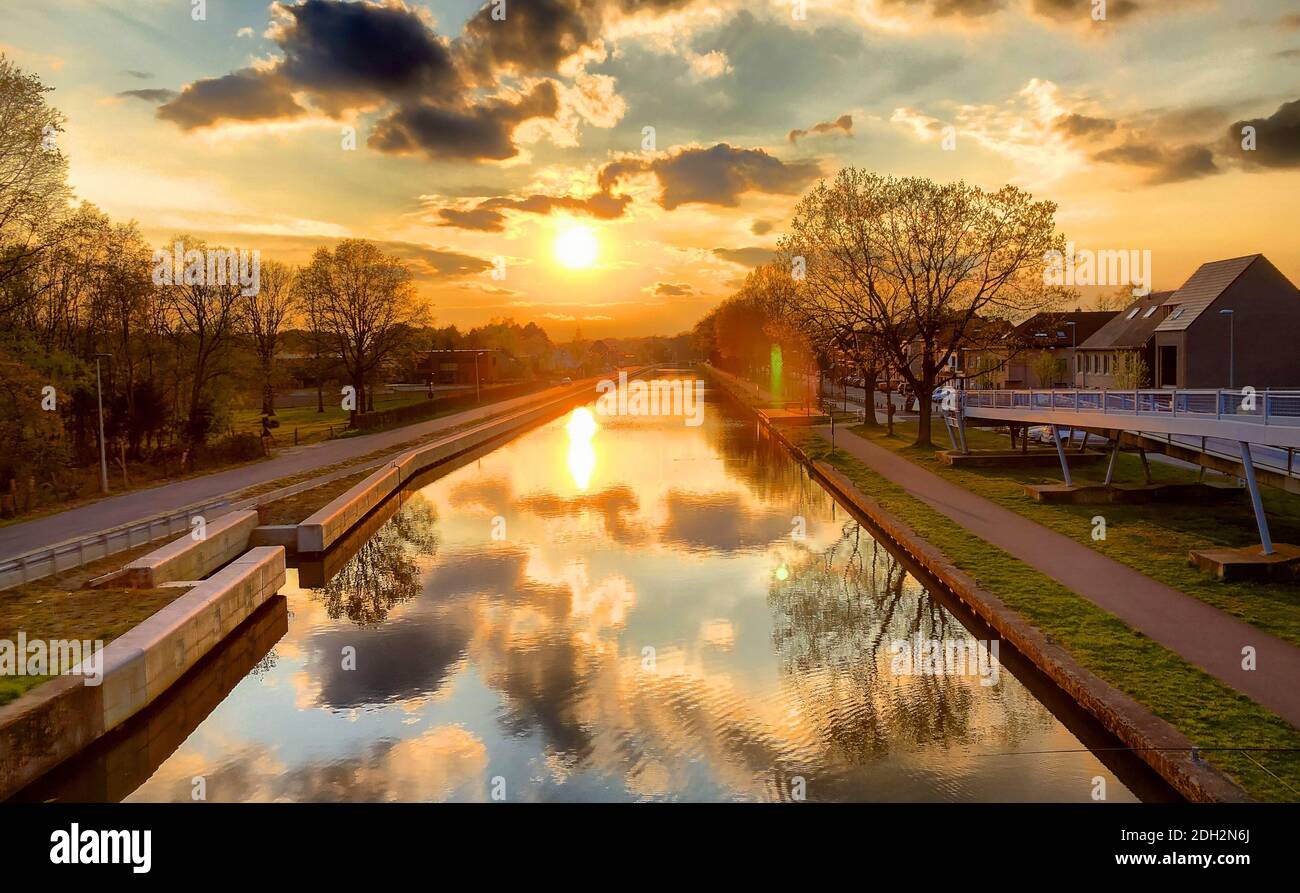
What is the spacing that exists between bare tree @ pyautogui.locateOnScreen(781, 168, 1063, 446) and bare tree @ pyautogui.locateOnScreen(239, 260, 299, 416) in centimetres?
4631

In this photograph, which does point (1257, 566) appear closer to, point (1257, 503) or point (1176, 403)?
point (1257, 503)

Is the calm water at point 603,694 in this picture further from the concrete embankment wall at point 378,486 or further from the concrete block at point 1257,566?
the concrete block at point 1257,566

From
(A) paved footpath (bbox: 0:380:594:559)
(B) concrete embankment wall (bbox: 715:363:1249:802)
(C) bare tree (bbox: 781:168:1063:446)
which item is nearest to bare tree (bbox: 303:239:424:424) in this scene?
(A) paved footpath (bbox: 0:380:594:559)

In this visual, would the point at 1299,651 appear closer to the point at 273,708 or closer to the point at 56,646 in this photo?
the point at 273,708

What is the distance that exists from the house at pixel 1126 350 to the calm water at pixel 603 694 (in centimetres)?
4999

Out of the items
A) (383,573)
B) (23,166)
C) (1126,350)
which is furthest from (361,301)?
(1126,350)

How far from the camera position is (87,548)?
19.1m

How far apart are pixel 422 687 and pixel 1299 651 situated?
516 inches

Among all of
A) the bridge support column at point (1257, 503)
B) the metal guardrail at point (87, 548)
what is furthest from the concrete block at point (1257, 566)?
the metal guardrail at point (87, 548)

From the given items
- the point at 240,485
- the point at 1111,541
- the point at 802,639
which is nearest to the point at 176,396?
the point at 240,485

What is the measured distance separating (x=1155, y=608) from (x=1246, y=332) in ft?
167

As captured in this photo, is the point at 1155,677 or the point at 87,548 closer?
the point at 1155,677

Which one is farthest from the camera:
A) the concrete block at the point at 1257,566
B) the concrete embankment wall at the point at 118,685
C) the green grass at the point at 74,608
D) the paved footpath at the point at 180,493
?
the paved footpath at the point at 180,493

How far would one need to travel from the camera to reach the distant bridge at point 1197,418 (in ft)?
54.3
